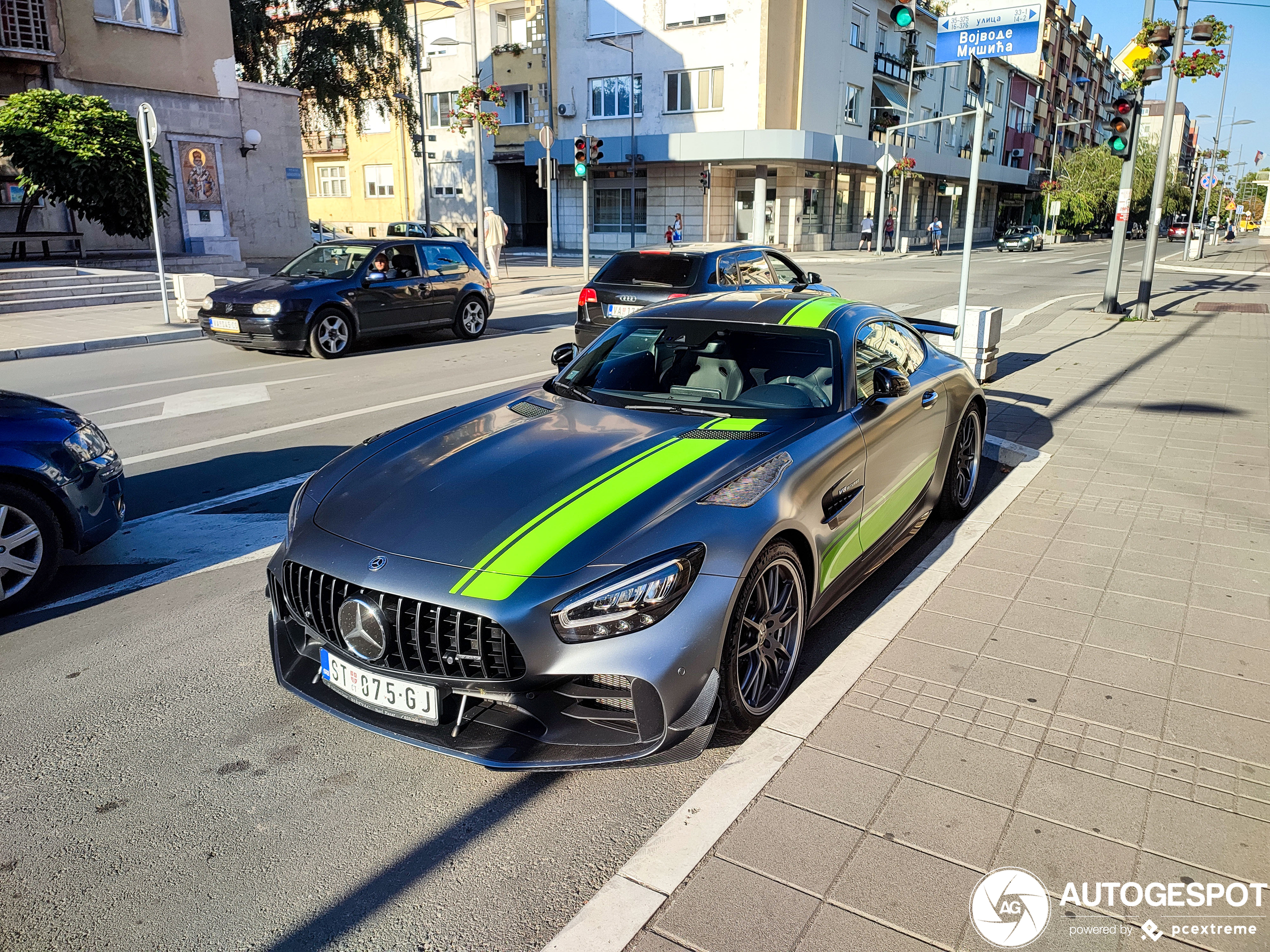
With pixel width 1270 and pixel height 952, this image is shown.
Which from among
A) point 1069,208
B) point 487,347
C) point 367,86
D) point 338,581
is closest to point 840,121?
point 367,86

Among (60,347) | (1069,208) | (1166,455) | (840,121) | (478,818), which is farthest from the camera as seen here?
(1069,208)

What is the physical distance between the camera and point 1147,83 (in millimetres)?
16016

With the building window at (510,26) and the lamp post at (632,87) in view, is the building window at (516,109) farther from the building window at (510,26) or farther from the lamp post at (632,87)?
the lamp post at (632,87)

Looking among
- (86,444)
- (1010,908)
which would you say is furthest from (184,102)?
(1010,908)

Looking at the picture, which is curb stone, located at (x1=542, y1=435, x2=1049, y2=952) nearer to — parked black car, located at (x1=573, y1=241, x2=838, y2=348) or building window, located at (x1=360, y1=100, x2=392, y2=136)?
parked black car, located at (x1=573, y1=241, x2=838, y2=348)

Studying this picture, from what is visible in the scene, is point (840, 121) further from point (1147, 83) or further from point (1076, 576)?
point (1076, 576)

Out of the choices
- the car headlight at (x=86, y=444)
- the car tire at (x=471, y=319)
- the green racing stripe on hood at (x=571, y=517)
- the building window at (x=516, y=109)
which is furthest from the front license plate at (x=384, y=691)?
the building window at (x=516, y=109)

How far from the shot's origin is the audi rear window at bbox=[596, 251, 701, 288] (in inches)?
435

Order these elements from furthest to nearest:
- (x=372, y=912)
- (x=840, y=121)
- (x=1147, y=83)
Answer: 1. (x=840, y=121)
2. (x=1147, y=83)
3. (x=372, y=912)

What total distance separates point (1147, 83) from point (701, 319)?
1513cm

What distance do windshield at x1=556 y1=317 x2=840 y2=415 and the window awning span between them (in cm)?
5323

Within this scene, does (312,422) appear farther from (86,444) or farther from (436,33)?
(436,33)

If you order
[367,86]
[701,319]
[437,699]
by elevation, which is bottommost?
[437,699]

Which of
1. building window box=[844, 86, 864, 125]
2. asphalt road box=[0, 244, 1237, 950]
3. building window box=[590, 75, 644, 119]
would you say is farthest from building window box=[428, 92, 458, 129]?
asphalt road box=[0, 244, 1237, 950]
